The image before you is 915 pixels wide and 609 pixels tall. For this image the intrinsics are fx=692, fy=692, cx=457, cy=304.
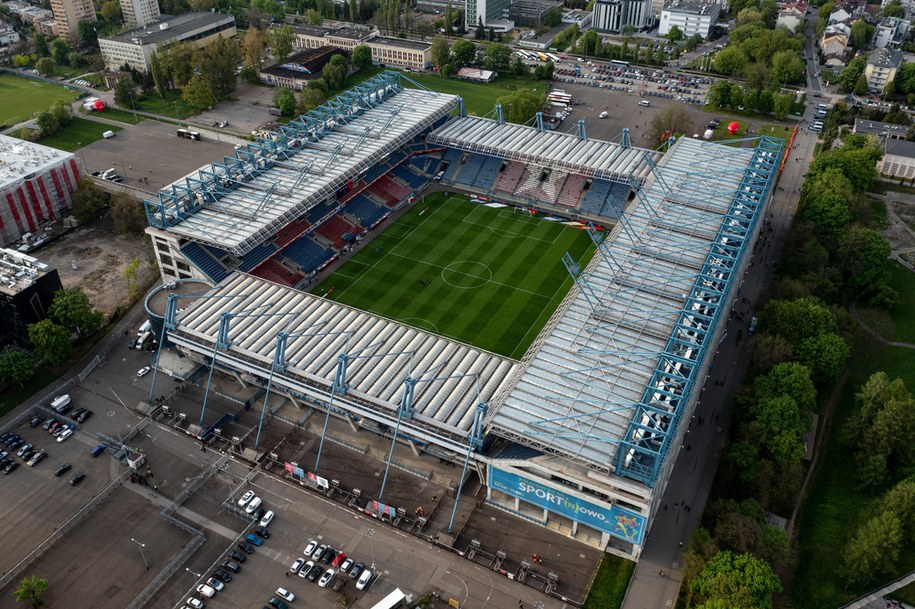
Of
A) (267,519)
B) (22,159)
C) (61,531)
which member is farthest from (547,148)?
(61,531)

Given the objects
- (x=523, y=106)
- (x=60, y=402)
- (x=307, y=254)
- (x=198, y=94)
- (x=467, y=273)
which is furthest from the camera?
(x=198, y=94)

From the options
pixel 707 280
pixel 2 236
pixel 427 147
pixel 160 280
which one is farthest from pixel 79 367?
pixel 707 280

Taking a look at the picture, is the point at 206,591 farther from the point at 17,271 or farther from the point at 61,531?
the point at 17,271

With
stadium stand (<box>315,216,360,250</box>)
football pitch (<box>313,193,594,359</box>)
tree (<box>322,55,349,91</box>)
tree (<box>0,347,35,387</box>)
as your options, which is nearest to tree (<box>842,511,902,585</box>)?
football pitch (<box>313,193,594,359</box>)

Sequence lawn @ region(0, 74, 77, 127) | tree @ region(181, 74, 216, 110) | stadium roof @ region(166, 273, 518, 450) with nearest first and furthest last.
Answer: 1. stadium roof @ region(166, 273, 518, 450)
2. lawn @ region(0, 74, 77, 127)
3. tree @ region(181, 74, 216, 110)

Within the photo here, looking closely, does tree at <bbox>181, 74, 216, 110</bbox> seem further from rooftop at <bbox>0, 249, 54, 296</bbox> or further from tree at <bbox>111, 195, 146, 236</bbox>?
rooftop at <bbox>0, 249, 54, 296</bbox>

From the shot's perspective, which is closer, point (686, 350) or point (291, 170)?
point (686, 350)
